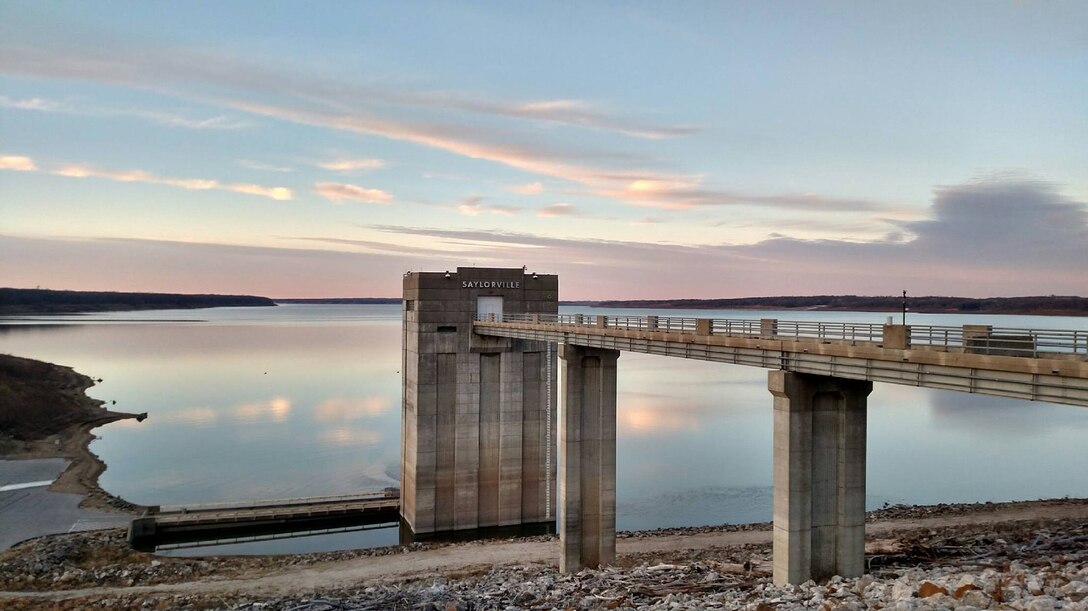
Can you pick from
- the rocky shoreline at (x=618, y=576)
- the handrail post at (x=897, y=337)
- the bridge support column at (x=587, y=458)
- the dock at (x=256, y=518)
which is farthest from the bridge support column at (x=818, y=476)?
the dock at (x=256, y=518)

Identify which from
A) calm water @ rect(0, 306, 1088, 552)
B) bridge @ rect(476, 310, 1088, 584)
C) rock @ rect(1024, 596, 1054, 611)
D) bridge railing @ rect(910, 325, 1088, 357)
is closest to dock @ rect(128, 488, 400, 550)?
calm water @ rect(0, 306, 1088, 552)

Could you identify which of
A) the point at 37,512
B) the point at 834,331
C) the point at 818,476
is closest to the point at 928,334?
the point at 834,331

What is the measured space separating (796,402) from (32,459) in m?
62.5

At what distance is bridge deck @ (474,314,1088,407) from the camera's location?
16.5 metres

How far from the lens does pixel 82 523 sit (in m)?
42.5

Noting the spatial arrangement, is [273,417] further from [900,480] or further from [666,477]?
[900,480]

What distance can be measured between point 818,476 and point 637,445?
53.2 m

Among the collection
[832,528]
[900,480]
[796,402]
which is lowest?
[900,480]

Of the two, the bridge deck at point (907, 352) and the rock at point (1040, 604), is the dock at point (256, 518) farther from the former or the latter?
the rock at point (1040, 604)

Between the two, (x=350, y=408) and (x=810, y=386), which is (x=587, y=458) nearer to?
(x=810, y=386)

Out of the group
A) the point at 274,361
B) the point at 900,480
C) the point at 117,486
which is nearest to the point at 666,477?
the point at 900,480

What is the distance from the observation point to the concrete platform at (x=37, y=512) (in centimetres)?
4081

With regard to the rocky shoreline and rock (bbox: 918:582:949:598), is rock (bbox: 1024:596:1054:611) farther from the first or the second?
rock (bbox: 918:582:949:598)

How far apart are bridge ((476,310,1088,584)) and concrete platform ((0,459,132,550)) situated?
27.1 meters
